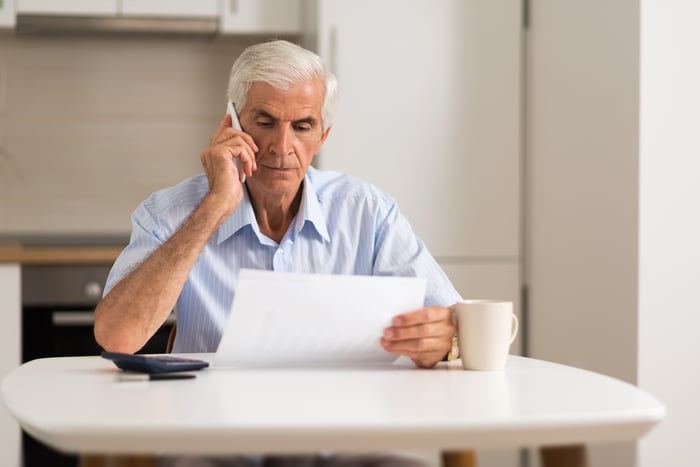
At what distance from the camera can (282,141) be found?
1799 mm

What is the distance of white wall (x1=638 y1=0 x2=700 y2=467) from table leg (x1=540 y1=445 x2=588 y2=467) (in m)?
1.56

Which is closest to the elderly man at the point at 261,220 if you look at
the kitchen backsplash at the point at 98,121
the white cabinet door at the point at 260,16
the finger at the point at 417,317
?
the finger at the point at 417,317

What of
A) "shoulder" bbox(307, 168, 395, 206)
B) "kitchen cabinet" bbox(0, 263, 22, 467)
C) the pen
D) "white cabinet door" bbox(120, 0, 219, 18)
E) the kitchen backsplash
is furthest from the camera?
the kitchen backsplash

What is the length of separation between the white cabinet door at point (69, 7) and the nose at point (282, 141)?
5.30ft

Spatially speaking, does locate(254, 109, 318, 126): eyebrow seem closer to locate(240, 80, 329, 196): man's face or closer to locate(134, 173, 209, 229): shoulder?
locate(240, 80, 329, 196): man's face

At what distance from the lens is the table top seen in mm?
939

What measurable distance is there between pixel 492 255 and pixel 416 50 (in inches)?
27.6

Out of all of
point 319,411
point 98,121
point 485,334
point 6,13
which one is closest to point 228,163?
point 485,334

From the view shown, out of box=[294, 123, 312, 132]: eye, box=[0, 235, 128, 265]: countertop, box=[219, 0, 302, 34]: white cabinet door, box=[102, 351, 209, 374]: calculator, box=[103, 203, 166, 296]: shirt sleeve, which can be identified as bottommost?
box=[0, 235, 128, 265]: countertop

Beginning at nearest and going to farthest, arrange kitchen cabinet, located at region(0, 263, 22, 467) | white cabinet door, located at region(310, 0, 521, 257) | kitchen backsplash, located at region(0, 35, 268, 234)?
kitchen cabinet, located at region(0, 263, 22, 467)
white cabinet door, located at region(310, 0, 521, 257)
kitchen backsplash, located at region(0, 35, 268, 234)

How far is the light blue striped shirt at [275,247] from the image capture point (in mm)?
1790

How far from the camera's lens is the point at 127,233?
3488 millimetres

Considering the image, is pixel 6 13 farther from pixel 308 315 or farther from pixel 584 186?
pixel 308 315

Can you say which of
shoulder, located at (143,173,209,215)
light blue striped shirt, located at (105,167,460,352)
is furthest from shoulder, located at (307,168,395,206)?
shoulder, located at (143,173,209,215)
